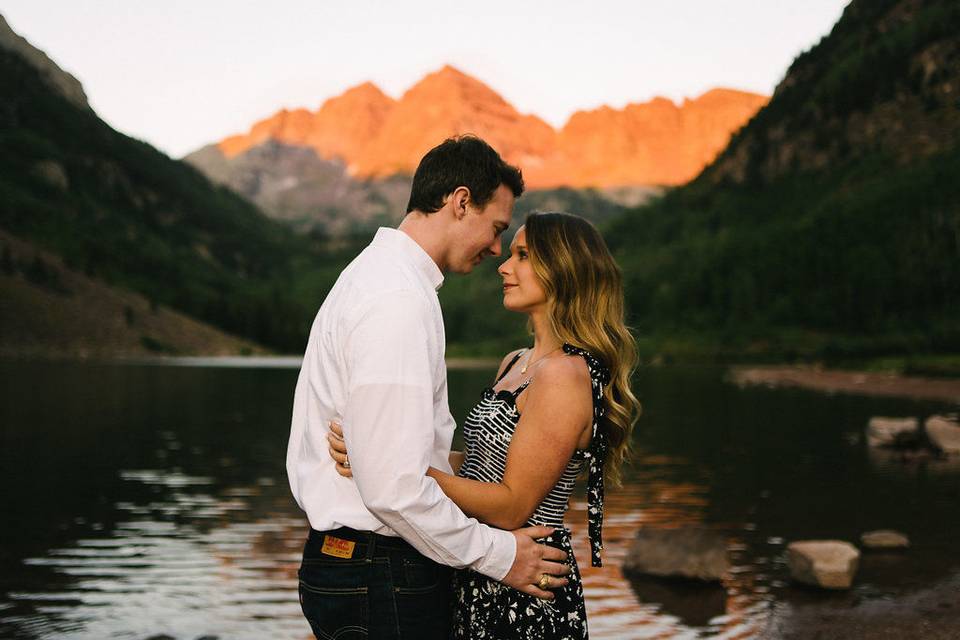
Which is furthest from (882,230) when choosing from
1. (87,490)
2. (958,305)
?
(87,490)

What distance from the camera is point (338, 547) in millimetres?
4094

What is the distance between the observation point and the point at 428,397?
12.2 feet

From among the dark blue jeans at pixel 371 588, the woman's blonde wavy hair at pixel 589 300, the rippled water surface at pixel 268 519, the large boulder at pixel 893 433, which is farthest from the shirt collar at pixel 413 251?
the large boulder at pixel 893 433

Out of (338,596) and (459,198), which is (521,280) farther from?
(338,596)

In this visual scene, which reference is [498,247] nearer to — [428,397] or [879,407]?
[428,397]

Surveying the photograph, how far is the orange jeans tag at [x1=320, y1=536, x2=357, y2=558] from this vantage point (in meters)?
4.08

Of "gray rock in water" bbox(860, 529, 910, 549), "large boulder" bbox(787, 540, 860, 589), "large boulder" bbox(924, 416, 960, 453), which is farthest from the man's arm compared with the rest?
"large boulder" bbox(924, 416, 960, 453)

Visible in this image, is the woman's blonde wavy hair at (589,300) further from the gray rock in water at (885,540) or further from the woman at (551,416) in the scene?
the gray rock in water at (885,540)

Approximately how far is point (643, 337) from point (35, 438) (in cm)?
15269

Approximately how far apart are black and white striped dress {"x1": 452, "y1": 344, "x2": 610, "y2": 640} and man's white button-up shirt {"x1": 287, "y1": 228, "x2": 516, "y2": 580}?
0.37 meters

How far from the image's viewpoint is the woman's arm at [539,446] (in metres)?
4.23

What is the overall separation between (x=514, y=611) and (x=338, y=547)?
969mm

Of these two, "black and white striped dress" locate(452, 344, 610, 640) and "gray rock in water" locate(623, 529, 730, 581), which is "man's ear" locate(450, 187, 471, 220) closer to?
"black and white striped dress" locate(452, 344, 610, 640)

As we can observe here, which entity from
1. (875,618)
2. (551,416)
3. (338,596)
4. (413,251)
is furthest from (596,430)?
(875,618)
